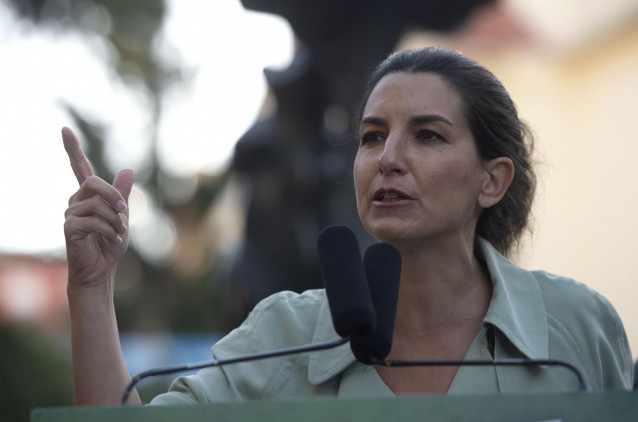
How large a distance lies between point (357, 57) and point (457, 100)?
3.37 m

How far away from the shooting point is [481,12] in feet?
18.7

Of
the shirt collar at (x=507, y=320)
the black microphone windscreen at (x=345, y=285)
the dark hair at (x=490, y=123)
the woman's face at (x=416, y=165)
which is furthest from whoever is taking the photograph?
the dark hair at (x=490, y=123)

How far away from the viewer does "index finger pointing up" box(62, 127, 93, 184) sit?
7.03 ft

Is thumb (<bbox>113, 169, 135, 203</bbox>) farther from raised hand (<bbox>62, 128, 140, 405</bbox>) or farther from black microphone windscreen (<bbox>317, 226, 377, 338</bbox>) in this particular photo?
black microphone windscreen (<bbox>317, 226, 377, 338</bbox>)

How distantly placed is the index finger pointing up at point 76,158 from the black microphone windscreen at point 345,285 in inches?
30.2

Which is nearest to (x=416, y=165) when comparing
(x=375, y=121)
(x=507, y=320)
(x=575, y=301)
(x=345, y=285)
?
Result: (x=375, y=121)

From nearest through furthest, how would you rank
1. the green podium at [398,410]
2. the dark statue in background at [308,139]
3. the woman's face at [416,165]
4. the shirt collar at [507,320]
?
1. the green podium at [398,410]
2. the shirt collar at [507,320]
3. the woman's face at [416,165]
4. the dark statue in background at [308,139]

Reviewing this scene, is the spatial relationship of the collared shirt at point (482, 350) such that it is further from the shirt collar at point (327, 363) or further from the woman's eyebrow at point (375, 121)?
the woman's eyebrow at point (375, 121)

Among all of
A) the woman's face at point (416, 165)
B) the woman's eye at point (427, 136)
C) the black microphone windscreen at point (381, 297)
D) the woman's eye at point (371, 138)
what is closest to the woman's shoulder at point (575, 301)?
the woman's face at point (416, 165)

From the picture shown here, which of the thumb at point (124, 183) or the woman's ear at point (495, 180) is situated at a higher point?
the thumb at point (124, 183)

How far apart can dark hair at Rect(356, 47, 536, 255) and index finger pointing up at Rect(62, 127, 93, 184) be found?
3.25 ft

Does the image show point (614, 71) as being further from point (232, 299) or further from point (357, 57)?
point (232, 299)

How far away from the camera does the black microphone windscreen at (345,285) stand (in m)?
1.53

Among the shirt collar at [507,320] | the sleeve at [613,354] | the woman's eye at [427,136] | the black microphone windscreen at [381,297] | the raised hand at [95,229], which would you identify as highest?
the woman's eye at [427,136]
